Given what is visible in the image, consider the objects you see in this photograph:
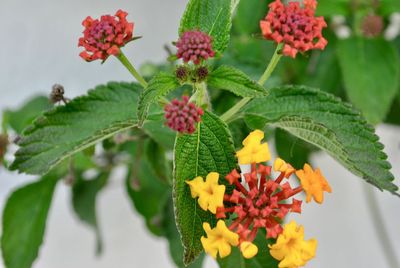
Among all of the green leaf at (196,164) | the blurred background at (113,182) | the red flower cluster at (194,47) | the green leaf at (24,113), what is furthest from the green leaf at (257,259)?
the blurred background at (113,182)

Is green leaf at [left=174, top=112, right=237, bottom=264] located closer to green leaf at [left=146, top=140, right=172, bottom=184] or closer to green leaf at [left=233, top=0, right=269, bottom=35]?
green leaf at [left=146, top=140, right=172, bottom=184]

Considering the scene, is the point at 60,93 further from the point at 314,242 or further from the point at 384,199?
the point at 384,199

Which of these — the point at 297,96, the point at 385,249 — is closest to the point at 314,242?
the point at 297,96

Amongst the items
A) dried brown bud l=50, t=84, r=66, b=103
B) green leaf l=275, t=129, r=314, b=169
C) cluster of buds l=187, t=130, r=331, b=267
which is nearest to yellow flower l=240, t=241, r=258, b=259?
cluster of buds l=187, t=130, r=331, b=267

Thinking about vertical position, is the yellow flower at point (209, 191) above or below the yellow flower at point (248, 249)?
above

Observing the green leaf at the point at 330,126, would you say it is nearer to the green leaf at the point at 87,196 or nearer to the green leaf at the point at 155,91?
the green leaf at the point at 155,91

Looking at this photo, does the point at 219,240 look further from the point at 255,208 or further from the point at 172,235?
the point at 172,235
